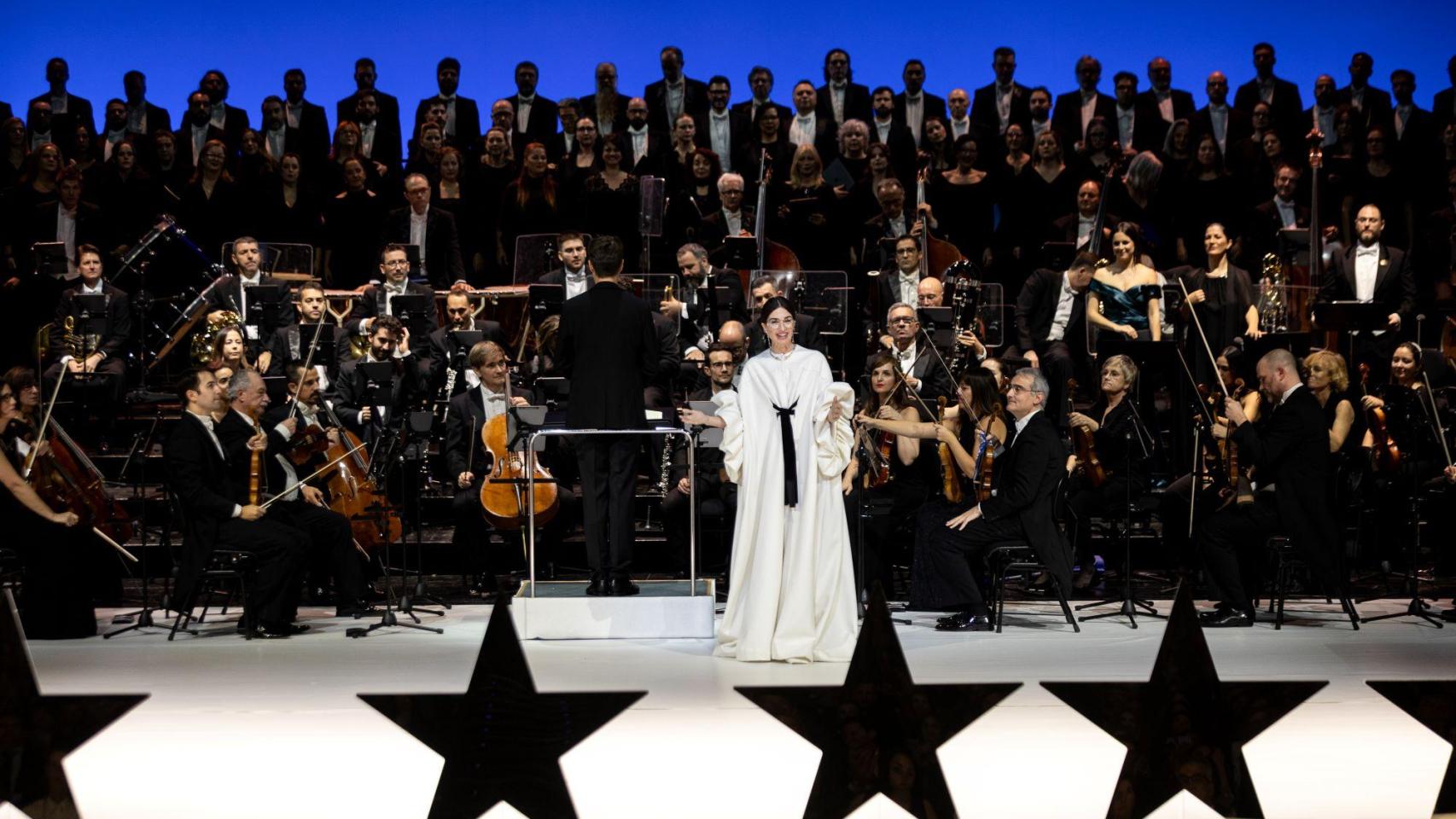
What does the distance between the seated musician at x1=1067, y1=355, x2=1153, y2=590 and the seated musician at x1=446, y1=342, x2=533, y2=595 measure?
9.82ft

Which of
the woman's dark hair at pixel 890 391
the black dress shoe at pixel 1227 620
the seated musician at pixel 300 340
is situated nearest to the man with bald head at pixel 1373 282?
the black dress shoe at pixel 1227 620

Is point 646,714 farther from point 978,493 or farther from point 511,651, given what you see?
point 978,493

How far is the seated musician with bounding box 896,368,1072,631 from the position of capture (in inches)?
278

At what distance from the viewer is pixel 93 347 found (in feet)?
32.0

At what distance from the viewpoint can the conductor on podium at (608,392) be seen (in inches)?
272

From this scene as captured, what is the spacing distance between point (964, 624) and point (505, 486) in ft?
8.08

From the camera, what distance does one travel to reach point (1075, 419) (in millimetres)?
8406

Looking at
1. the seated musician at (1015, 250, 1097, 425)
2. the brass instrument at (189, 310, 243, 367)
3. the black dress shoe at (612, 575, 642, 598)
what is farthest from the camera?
the seated musician at (1015, 250, 1097, 425)

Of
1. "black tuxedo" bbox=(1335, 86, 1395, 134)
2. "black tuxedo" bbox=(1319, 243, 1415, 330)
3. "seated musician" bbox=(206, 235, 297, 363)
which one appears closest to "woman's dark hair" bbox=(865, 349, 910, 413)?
"black tuxedo" bbox=(1319, 243, 1415, 330)

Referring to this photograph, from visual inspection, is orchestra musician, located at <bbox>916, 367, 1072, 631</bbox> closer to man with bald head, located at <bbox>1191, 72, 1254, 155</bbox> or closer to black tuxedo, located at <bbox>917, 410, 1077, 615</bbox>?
black tuxedo, located at <bbox>917, 410, 1077, 615</bbox>

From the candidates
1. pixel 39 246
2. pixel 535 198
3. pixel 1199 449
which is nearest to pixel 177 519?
pixel 39 246

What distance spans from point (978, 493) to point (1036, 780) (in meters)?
3.06

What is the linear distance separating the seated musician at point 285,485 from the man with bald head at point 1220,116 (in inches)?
275

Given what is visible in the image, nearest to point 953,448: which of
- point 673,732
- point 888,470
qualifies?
point 888,470
